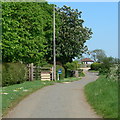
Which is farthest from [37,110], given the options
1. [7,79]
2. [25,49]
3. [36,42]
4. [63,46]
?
[63,46]

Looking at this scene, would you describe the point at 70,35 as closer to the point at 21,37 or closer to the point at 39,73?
the point at 39,73

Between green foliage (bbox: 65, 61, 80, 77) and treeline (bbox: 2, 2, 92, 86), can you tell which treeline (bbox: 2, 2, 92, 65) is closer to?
treeline (bbox: 2, 2, 92, 86)

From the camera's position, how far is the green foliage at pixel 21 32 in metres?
22.4

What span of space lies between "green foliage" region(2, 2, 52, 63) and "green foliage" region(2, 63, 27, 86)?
88 cm

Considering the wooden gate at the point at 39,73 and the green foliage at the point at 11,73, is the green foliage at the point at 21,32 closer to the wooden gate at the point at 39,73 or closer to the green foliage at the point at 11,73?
the green foliage at the point at 11,73

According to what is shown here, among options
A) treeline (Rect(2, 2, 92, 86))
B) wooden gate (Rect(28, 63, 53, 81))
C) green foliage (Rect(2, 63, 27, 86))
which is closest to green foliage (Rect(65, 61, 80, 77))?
treeline (Rect(2, 2, 92, 86))

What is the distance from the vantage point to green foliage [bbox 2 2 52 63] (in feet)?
73.6

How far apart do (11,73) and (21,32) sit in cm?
418

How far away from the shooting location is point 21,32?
25.2 metres

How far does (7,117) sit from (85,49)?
37313 millimetres

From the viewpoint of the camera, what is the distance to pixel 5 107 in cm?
1034

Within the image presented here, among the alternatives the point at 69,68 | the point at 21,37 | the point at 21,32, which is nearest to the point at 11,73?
the point at 21,37

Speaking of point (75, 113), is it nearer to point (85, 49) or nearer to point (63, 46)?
point (63, 46)

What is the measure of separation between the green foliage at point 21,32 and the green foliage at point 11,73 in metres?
0.88
